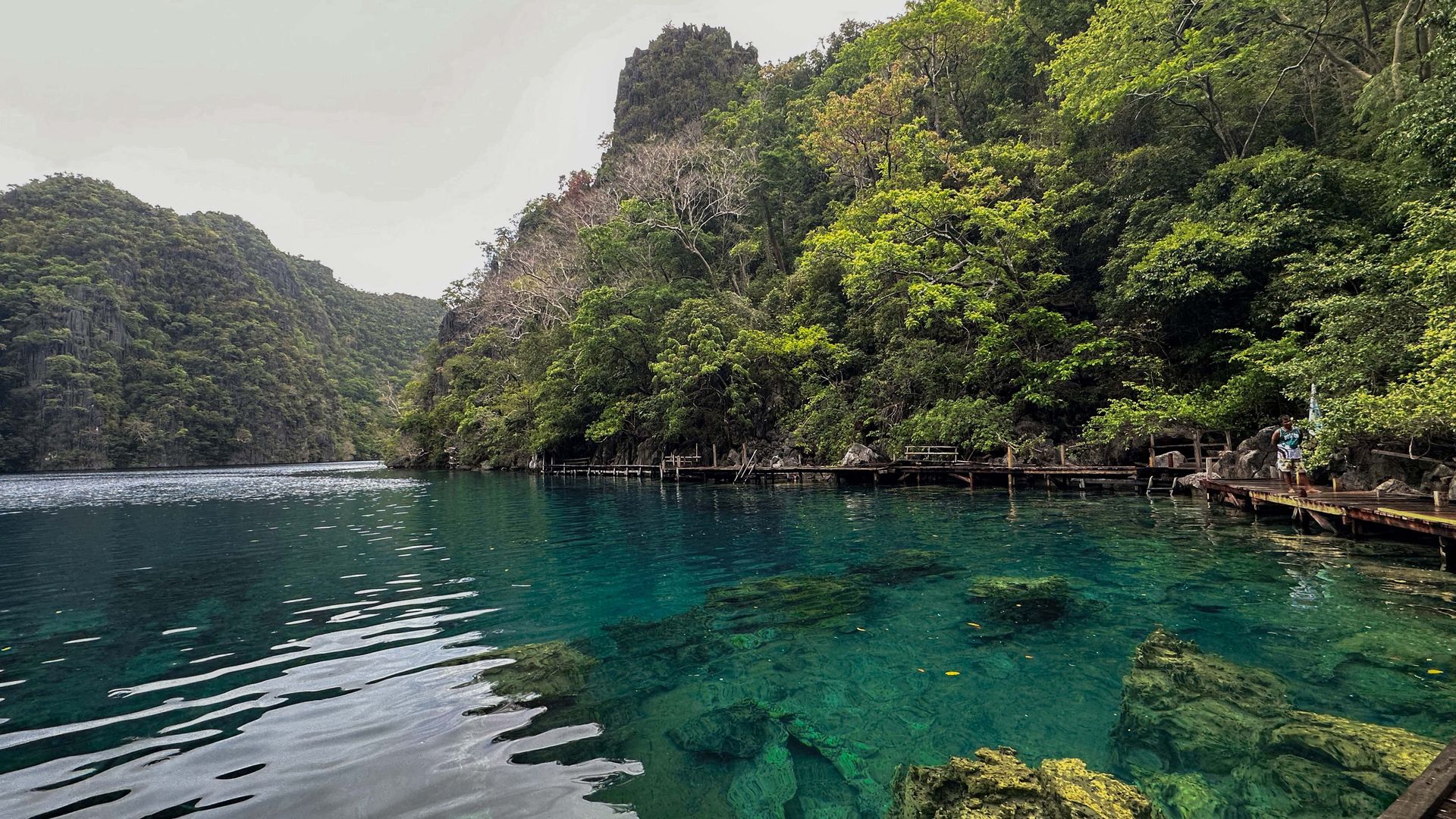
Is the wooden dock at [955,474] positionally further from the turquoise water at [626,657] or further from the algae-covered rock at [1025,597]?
the algae-covered rock at [1025,597]

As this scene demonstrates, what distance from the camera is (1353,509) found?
9297 millimetres

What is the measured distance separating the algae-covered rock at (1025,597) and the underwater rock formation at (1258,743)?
5.65ft

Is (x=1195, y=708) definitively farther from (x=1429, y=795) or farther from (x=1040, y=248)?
(x=1040, y=248)

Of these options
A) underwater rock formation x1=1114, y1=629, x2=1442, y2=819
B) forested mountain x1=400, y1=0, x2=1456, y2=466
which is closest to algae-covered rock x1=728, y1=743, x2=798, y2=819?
underwater rock formation x1=1114, y1=629, x2=1442, y2=819

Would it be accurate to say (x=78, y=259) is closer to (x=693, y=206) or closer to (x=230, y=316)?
(x=230, y=316)

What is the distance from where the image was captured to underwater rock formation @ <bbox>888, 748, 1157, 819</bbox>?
2953 millimetres

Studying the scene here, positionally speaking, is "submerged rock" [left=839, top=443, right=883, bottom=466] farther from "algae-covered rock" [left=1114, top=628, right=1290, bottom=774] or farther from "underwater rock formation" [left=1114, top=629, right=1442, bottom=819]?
"underwater rock formation" [left=1114, top=629, right=1442, bottom=819]

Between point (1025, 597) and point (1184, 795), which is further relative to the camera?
point (1025, 597)

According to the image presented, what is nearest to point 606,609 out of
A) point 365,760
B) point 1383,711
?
point 365,760

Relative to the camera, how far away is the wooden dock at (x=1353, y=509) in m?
7.89

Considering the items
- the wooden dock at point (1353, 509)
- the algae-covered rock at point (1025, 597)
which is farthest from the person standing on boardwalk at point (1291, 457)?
the algae-covered rock at point (1025, 597)

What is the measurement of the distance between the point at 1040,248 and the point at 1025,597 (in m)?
18.9

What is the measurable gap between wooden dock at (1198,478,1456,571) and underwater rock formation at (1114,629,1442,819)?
540 cm

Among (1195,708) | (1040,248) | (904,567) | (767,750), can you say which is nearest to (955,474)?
(1040,248)
